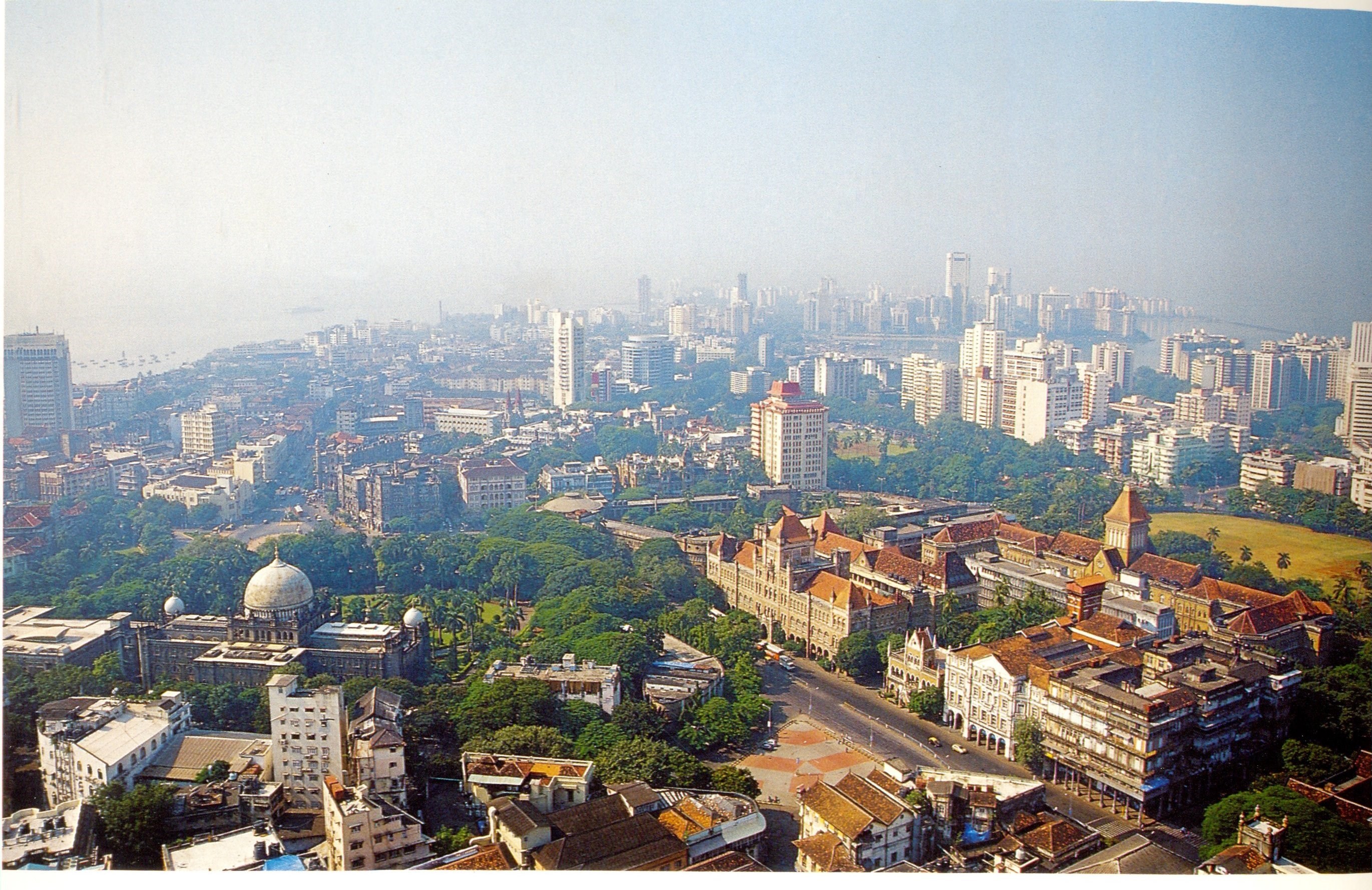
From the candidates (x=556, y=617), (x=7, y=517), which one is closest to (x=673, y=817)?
(x=556, y=617)

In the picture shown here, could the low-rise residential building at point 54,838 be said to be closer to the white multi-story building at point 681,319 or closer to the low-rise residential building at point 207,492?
the low-rise residential building at point 207,492

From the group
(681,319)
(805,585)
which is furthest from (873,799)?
(681,319)

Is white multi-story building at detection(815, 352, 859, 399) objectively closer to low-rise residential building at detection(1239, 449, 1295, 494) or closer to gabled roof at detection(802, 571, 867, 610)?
low-rise residential building at detection(1239, 449, 1295, 494)

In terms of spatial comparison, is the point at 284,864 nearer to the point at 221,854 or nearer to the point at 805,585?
the point at 221,854

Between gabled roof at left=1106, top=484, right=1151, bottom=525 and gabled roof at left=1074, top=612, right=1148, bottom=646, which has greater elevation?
gabled roof at left=1106, top=484, right=1151, bottom=525

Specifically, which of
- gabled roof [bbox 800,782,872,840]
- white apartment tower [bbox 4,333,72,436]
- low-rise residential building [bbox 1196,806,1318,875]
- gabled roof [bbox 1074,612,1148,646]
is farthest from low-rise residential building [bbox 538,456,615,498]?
low-rise residential building [bbox 1196,806,1318,875]

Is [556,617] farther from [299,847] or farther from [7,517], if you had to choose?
[7,517]
